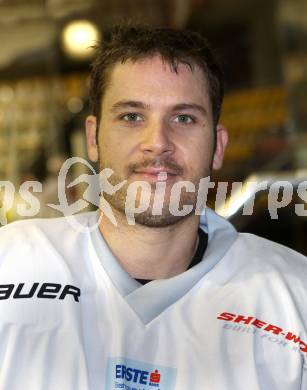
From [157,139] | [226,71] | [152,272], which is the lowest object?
[152,272]

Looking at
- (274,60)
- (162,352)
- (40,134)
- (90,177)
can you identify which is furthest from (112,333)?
(274,60)

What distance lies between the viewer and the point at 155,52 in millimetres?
1553

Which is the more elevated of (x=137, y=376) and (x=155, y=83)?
(x=155, y=83)

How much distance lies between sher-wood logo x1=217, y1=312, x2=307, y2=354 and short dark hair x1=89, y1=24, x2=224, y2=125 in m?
0.49

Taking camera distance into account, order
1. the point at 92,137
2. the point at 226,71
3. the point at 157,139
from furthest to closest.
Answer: the point at 226,71 → the point at 92,137 → the point at 157,139

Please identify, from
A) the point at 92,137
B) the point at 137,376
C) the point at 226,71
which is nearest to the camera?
the point at 137,376

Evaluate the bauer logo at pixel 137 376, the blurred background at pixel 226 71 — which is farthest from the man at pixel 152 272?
the blurred background at pixel 226 71

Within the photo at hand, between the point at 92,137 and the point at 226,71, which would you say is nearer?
the point at 92,137

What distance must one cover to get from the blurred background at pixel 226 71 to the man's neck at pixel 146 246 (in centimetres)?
221

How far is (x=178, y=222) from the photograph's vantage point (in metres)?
1.53

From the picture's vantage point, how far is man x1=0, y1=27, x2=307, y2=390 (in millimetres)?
1286

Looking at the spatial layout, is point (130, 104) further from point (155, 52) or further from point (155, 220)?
point (155, 220)

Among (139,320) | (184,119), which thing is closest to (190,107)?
(184,119)

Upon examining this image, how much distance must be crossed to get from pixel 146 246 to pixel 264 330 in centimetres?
33
